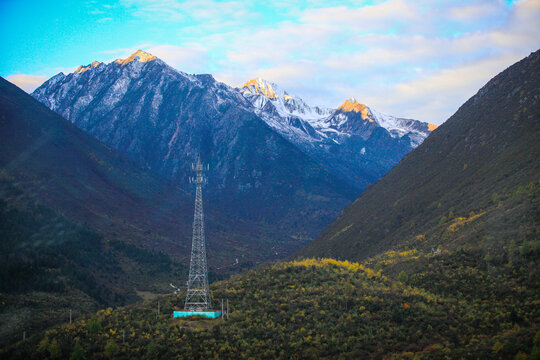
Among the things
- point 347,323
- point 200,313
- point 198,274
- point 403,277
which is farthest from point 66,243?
point 347,323

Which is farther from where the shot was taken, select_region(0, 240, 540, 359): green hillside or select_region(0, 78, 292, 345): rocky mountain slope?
select_region(0, 78, 292, 345): rocky mountain slope

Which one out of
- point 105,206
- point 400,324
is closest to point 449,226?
point 400,324

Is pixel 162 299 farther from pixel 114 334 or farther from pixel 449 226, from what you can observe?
pixel 449 226

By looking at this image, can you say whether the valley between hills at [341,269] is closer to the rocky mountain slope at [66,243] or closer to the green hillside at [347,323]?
the green hillside at [347,323]

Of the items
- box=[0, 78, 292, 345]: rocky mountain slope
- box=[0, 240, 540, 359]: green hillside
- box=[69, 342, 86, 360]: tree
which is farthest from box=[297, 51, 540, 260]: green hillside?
box=[0, 78, 292, 345]: rocky mountain slope

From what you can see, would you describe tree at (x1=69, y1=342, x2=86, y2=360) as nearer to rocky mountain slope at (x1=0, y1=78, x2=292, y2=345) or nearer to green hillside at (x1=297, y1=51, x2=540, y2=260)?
rocky mountain slope at (x1=0, y1=78, x2=292, y2=345)
